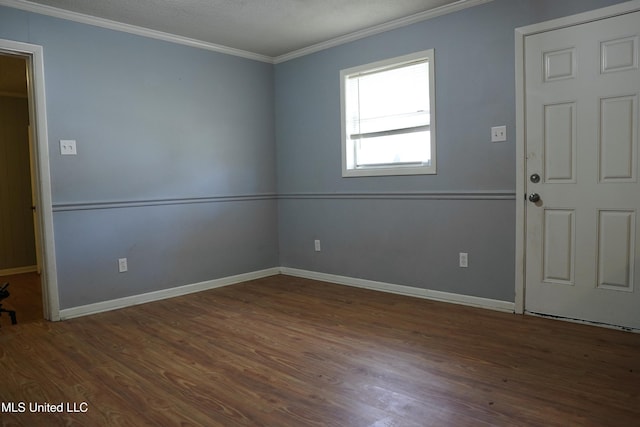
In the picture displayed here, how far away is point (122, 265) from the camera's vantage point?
3664 millimetres

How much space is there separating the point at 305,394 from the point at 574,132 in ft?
7.89

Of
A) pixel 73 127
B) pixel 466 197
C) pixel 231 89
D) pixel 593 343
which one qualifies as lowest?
pixel 593 343

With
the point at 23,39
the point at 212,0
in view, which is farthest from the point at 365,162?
the point at 23,39

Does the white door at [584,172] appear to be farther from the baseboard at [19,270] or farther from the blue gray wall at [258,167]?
the baseboard at [19,270]

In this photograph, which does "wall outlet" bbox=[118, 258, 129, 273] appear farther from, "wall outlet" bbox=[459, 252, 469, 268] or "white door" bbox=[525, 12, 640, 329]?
"white door" bbox=[525, 12, 640, 329]

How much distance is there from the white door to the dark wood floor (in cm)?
24

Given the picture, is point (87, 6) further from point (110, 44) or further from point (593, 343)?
point (593, 343)

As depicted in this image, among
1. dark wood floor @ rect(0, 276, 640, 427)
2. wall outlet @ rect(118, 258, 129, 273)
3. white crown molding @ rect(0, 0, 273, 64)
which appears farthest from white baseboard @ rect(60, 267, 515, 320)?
white crown molding @ rect(0, 0, 273, 64)

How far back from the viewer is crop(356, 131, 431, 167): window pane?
146 inches

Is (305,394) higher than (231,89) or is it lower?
lower

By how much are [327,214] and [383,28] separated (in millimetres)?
1817


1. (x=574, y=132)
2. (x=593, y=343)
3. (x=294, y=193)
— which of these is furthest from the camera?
(x=294, y=193)

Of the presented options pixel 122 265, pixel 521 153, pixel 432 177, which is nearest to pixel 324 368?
pixel 432 177

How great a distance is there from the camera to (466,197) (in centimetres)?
340
